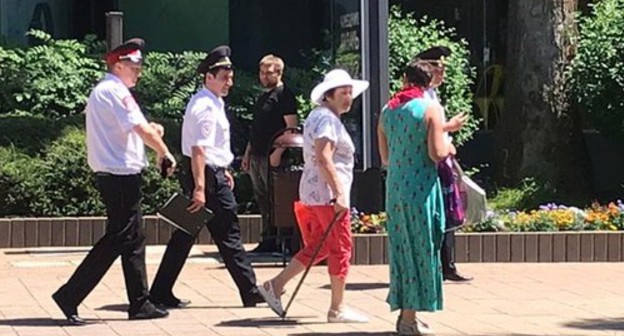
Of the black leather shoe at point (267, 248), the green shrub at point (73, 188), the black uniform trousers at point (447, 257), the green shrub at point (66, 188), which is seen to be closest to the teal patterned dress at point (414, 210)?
the black uniform trousers at point (447, 257)

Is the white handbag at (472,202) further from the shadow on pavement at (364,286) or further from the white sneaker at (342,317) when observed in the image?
the white sneaker at (342,317)

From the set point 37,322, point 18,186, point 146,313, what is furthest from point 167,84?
point 37,322

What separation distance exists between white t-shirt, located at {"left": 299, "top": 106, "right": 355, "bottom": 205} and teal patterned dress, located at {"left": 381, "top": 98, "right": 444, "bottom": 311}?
17.4 inches

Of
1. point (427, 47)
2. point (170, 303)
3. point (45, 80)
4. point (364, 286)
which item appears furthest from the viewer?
point (427, 47)

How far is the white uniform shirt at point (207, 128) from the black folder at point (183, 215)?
35 cm

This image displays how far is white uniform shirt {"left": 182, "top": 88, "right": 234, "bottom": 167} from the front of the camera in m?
10.6

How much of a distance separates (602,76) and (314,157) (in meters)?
7.81

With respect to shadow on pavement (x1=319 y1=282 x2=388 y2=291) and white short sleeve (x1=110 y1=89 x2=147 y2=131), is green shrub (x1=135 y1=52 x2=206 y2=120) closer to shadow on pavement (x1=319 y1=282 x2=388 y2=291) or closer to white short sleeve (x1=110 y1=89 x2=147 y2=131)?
shadow on pavement (x1=319 y1=282 x2=388 y2=291)

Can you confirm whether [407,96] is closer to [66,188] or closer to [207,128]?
[207,128]

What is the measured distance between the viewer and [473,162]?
66.8ft

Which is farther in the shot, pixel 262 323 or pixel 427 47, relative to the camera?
pixel 427 47

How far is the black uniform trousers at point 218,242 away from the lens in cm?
1084

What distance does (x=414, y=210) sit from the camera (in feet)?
32.2

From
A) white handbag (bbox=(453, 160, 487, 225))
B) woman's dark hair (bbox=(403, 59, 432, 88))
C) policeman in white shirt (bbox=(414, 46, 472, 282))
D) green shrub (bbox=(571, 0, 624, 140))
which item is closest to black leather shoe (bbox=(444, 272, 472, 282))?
policeman in white shirt (bbox=(414, 46, 472, 282))
